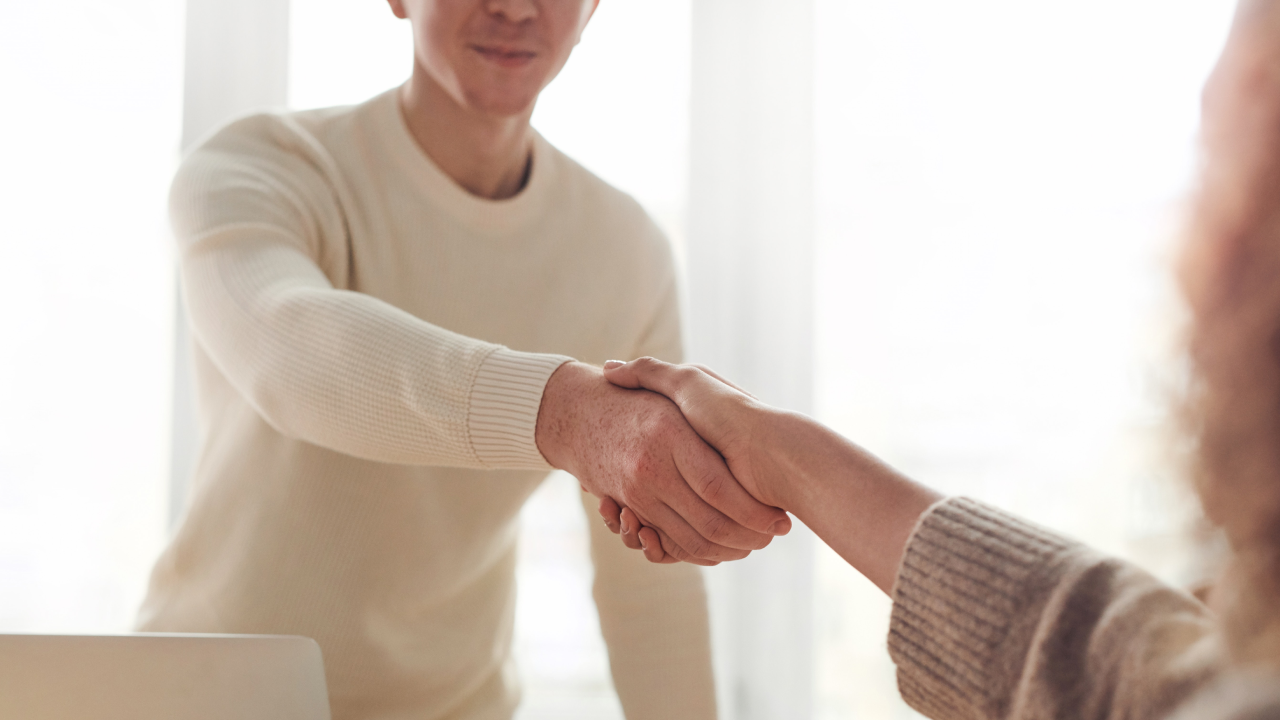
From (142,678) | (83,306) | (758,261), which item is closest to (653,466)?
(142,678)

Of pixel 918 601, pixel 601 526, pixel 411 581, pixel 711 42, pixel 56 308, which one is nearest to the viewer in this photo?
pixel 918 601

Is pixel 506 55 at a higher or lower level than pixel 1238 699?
higher

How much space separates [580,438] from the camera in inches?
32.5

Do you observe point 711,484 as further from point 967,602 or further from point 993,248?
point 993,248

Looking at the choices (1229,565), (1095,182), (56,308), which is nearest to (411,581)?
(1229,565)

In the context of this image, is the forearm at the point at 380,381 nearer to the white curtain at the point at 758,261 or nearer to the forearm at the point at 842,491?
the forearm at the point at 842,491

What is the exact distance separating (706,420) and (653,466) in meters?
0.06

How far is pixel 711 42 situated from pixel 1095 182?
81cm

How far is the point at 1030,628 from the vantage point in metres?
0.45

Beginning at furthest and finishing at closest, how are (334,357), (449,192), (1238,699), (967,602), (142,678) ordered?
1. (449,192)
2. (334,357)
3. (142,678)
4. (967,602)
5. (1238,699)

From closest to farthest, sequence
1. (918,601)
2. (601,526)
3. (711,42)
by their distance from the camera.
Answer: (918,601) → (601,526) → (711,42)

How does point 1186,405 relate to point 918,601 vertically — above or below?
above

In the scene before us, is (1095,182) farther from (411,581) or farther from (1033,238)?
(411,581)

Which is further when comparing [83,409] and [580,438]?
[83,409]
